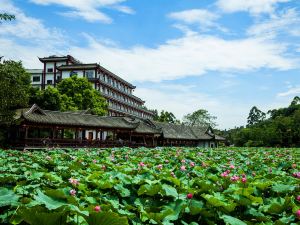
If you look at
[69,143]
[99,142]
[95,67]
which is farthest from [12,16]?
[95,67]

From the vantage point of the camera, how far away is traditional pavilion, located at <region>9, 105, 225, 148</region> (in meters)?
21.9

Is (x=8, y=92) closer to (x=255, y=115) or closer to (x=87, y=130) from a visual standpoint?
(x=87, y=130)

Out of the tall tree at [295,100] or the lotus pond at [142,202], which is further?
the tall tree at [295,100]

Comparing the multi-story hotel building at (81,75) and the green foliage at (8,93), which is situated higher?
the multi-story hotel building at (81,75)

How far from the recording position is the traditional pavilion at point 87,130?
2191 cm

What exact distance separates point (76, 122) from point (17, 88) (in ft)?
23.6

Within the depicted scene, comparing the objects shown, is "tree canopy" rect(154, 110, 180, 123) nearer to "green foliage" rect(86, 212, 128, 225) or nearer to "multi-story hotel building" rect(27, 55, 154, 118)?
"multi-story hotel building" rect(27, 55, 154, 118)

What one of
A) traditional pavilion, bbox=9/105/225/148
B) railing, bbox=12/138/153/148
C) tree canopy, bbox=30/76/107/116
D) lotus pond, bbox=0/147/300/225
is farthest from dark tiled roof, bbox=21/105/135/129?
lotus pond, bbox=0/147/300/225

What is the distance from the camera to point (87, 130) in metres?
33.8

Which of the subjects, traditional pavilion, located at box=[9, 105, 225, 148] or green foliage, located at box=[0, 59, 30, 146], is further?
traditional pavilion, located at box=[9, 105, 225, 148]

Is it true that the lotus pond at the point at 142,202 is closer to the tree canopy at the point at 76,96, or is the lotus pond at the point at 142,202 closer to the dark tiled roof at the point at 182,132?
the tree canopy at the point at 76,96

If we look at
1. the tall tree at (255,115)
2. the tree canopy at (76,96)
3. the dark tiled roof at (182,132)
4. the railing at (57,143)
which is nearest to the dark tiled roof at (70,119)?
the railing at (57,143)

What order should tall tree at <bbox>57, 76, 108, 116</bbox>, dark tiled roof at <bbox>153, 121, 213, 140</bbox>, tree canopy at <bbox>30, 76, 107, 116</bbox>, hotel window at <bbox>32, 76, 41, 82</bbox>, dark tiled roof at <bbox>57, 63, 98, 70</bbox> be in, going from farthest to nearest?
hotel window at <bbox>32, 76, 41, 82</bbox>, dark tiled roof at <bbox>57, 63, 98, 70</bbox>, dark tiled roof at <bbox>153, 121, 213, 140</bbox>, tall tree at <bbox>57, 76, 108, 116</bbox>, tree canopy at <bbox>30, 76, 107, 116</bbox>

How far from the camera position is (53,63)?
48.1m
